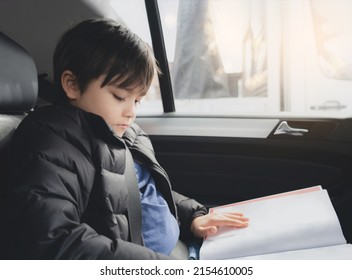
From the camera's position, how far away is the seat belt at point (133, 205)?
887 mm

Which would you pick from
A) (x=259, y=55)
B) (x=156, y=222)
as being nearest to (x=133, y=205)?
(x=156, y=222)

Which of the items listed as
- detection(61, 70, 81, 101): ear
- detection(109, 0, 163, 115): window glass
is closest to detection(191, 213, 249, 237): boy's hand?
detection(61, 70, 81, 101): ear

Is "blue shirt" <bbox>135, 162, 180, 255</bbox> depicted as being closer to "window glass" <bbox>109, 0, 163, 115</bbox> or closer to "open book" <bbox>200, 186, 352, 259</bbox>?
"open book" <bbox>200, 186, 352, 259</bbox>

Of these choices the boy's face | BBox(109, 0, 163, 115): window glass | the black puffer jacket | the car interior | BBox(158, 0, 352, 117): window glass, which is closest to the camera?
the black puffer jacket

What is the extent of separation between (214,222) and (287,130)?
2.59 feet

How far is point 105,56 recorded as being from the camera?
0.90 meters

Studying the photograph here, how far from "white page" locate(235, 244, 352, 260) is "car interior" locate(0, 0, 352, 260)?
59 centimetres

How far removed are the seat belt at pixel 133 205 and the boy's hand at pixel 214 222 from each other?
205mm

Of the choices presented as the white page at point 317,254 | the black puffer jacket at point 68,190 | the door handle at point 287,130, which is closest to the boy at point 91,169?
the black puffer jacket at point 68,190

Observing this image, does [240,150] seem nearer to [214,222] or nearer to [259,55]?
[214,222]

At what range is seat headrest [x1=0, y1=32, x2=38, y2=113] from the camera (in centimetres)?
91

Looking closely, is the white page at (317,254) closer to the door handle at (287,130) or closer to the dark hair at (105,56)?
the dark hair at (105,56)

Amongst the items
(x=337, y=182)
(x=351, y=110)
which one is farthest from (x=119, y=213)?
(x=351, y=110)

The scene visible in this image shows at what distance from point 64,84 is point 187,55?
1.28m
